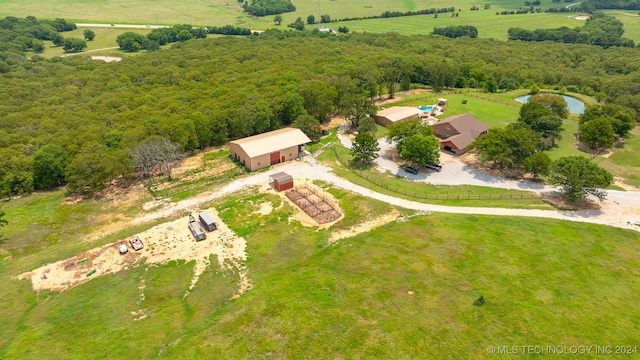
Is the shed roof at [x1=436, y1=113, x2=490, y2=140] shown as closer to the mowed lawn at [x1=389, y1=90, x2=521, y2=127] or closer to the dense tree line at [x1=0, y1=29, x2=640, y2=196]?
the mowed lawn at [x1=389, y1=90, x2=521, y2=127]

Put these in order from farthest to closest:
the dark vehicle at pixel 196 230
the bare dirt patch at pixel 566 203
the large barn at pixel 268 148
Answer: the large barn at pixel 268 148, the bare dirt patch at pixel 566 203, the dark vehicle at pixel 196 230

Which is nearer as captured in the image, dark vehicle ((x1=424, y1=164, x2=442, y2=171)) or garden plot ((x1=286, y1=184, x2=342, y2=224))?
garden plot ((x1=286, y1=184, x2=342, y2=224))

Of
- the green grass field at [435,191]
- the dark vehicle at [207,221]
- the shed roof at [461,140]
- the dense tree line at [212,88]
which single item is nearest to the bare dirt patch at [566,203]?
the green grass field at [435,191]

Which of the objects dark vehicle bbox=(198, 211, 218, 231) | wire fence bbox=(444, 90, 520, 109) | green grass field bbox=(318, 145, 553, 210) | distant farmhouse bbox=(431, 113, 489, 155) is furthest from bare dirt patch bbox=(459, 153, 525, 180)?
dark vehicle bbox=(198, 211, 218, 231)

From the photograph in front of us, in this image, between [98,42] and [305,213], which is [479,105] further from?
[98,42]

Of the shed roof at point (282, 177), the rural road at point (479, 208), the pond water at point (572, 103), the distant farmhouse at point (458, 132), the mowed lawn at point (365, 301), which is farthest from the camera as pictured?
the pond water at point (572, 103)

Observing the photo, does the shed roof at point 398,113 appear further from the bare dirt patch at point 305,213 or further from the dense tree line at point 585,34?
the dense tree line at point 585,34

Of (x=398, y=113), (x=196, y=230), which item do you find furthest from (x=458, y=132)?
(x=196, y=230)
